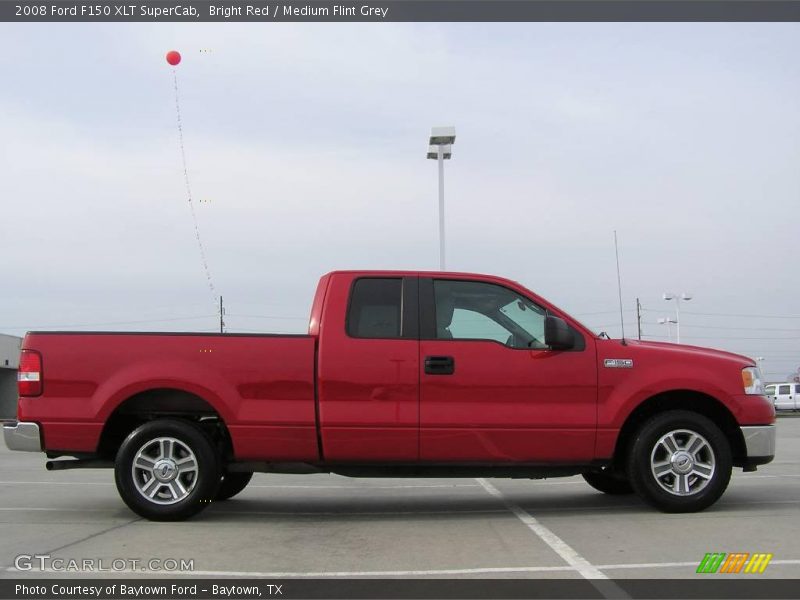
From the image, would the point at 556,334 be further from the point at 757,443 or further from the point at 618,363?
the point at 757,443

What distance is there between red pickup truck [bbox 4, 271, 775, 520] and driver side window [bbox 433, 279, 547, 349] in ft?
0.07

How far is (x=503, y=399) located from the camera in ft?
21.2

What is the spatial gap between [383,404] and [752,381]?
303cm

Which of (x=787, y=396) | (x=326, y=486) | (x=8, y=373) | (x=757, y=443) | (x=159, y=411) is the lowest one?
(x=787, y=396)

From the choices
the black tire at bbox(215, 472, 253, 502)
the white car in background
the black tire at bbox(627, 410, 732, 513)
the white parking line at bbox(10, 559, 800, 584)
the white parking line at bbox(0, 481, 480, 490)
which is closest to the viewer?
the white parking line at bbox(10, 559, 800, 584)

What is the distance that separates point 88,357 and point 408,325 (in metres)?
2.54

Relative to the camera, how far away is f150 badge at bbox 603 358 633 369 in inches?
259

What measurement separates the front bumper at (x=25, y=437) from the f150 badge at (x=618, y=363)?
449cm

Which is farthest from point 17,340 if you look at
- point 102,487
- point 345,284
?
point 345,284

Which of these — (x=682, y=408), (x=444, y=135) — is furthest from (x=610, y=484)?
(x=444, y=135)

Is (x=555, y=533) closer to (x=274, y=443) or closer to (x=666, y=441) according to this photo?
(x=666, y=441)

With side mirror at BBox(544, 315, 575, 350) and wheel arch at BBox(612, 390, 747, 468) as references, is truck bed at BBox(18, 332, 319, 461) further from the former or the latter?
wheel arch at BBox(612, 390, 747, 468)

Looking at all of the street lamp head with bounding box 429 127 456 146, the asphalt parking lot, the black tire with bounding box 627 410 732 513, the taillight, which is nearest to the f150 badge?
the black tire with bounding box 627 410 732 513

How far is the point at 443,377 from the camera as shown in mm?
6457
